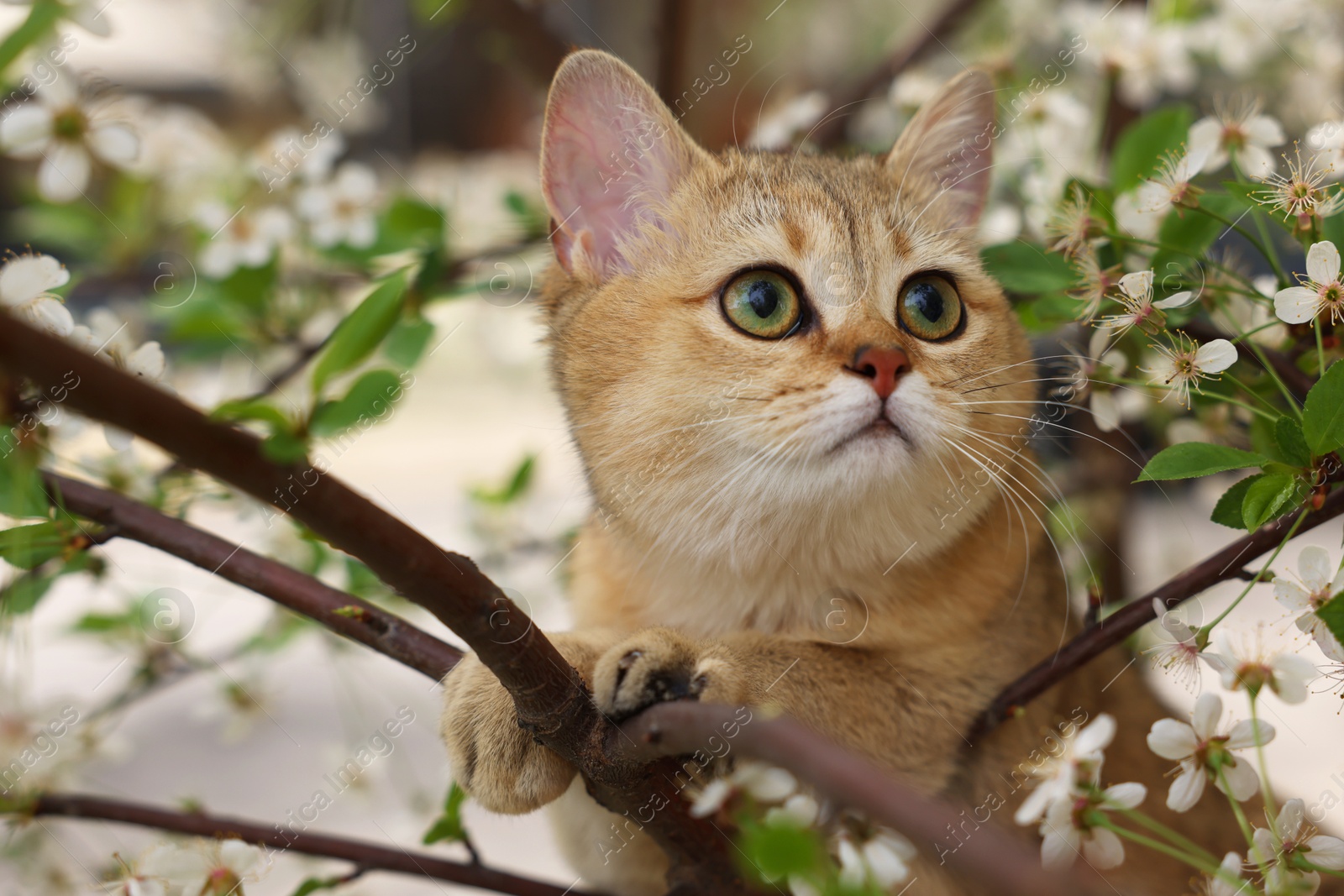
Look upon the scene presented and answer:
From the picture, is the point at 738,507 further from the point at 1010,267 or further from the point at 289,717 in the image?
the point at 289,717

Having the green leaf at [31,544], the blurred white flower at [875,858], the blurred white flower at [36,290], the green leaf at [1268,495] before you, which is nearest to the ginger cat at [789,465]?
the blurred white flower at [875,858]

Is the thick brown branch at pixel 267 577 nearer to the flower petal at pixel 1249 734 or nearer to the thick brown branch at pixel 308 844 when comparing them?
the thick brown branch at pixel 308 844

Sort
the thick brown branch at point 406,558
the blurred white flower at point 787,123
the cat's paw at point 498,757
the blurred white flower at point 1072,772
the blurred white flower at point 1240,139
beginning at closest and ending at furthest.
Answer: the thick brown branch at point 406,558 < the blurred white flower at point 1072,772 < the cat's paw at point 498,757 < the blurred white flower at point 1240,139 < the blurred white flower at point 787,123

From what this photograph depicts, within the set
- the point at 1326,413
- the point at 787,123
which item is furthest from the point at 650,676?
the point at 787,123

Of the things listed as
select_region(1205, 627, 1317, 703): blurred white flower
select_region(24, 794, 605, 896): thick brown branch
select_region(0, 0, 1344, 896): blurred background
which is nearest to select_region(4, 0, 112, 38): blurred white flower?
select_region(0, 0, 1344, 896): blurred background

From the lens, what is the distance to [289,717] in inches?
103

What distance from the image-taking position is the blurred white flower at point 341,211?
162 centimetres

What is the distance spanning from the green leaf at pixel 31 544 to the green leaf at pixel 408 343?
46cm

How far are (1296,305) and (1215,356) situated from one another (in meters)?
0.08

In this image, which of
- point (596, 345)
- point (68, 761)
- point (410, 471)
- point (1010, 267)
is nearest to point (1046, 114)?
point (1010, 267)

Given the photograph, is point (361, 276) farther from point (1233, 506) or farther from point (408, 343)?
point (1233, 506)

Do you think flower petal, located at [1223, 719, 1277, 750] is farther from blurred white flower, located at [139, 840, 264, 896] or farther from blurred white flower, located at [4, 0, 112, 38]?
blurred white flower, located at [4, 0, 112, 38]

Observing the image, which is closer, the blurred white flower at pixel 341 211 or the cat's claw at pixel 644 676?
the cat's claw at pixel 644 676

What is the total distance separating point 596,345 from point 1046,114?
2.77 feet
